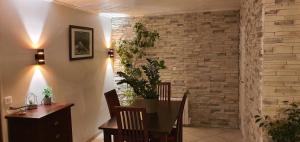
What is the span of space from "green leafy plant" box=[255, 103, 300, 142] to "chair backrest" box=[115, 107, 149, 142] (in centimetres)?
113

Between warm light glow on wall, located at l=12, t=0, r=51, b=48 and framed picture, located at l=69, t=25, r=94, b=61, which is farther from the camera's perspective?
framed picture, located at l=69, t=25, r=94, b=61

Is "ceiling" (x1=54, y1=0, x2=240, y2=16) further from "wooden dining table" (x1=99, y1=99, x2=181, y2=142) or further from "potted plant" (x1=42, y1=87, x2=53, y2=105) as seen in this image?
"wooden dining table" (x1=99, y1=99, x2=181, y2=142)

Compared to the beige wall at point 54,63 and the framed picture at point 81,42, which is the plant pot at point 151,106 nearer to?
the beige wall at point 54,63

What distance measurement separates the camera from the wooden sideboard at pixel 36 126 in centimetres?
261

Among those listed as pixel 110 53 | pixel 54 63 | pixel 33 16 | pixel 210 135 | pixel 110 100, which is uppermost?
pixel 33 16

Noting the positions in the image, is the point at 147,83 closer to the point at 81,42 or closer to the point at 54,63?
the point at 54,63

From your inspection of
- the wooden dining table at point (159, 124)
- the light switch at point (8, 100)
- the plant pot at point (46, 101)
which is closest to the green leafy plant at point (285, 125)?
the wooden dining table at point (159, 124)

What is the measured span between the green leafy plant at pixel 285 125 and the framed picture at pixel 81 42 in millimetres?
2952

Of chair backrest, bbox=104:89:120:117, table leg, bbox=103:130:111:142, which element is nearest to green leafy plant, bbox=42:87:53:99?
chair backrest, bbox=104:89:120:117

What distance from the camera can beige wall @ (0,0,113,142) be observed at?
2.84 meters

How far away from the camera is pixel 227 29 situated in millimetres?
4879

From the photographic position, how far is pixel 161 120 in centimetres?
296

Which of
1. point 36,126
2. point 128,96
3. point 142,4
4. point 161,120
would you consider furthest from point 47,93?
point 128,96

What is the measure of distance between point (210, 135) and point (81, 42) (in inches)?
114
